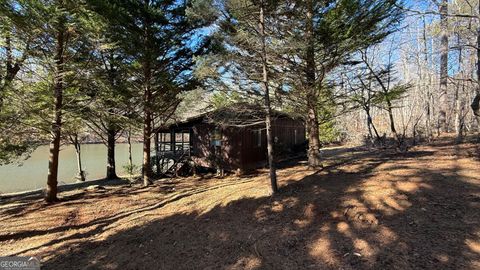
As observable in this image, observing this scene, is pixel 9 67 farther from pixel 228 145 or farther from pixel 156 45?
pixel 228 145

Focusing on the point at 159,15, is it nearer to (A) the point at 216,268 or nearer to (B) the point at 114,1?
(B) the point at 114,1

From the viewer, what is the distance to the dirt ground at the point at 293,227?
147 inches

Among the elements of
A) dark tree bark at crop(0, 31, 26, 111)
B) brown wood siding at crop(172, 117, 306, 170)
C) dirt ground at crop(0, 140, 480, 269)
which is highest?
dark tree bark at crop(0, 31, 26, 111)

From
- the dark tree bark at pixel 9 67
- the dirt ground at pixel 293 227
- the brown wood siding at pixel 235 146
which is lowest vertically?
the dirt ground at pixel 293 227

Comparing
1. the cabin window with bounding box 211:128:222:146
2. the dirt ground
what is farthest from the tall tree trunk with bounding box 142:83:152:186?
the cabin window with bounding box 211:128:222:146

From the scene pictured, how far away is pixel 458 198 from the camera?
4613mm

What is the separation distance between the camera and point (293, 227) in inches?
195

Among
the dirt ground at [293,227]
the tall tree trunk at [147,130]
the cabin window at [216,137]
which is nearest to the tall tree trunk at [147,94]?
the tall tree trunk at [147,130]

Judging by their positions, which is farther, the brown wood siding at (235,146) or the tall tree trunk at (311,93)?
the brown wood siding at (235,146)

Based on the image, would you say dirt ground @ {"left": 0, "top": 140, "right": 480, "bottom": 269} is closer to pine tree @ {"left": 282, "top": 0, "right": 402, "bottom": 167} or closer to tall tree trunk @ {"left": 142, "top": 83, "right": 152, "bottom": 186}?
pine tree @ {"left": 282, "top": 0, "right": 402, "bottom": 167}

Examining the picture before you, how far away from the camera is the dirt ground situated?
12.3ft

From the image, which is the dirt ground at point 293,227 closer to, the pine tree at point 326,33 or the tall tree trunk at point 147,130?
the pine tree at point 326,33

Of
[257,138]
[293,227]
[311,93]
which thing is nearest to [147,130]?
[257,138]

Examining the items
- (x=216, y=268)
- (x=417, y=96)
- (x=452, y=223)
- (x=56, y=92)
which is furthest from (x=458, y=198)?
(x=417, y=96)
